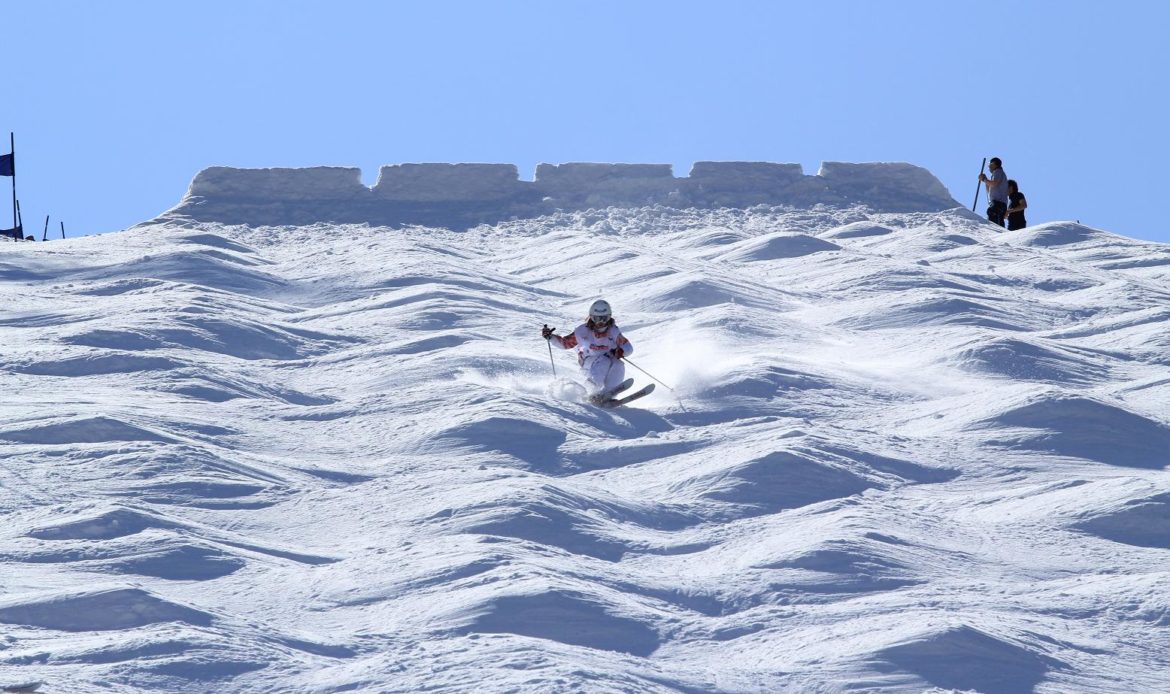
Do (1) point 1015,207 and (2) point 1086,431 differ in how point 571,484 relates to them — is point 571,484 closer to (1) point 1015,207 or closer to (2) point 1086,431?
(2) point 1086,431

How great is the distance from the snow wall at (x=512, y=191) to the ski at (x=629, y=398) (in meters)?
7.27

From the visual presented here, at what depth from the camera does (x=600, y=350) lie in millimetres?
9773

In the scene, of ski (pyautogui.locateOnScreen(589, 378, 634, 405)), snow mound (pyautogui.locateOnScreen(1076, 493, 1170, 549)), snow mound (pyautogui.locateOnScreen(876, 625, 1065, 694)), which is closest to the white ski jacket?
ski (pyautogui.locateOnScreen(589, 378, 634, 405))

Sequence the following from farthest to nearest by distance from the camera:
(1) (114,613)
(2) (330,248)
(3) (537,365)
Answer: (2) (330,248)
(3) (537,365)
(1) (114,613)

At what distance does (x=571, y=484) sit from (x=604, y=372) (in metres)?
1.98

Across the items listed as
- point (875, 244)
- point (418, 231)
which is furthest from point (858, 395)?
point (418, 231)

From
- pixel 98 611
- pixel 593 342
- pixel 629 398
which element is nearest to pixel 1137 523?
pixel 629 398

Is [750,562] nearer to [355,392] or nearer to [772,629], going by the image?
[772,629]

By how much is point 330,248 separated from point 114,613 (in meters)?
9.51

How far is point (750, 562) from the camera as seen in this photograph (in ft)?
22.5

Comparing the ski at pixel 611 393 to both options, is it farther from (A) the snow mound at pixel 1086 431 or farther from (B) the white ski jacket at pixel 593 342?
(A) the snow mound at pixel 1086 431

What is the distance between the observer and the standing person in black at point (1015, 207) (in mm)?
17656

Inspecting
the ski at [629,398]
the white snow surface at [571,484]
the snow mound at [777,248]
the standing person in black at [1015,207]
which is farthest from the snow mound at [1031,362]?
the standing person in black at [1015,207]

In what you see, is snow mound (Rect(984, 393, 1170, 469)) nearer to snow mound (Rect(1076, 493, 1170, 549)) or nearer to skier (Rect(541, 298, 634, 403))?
snow mound (Rect(1076, 493, 1170, 549))
